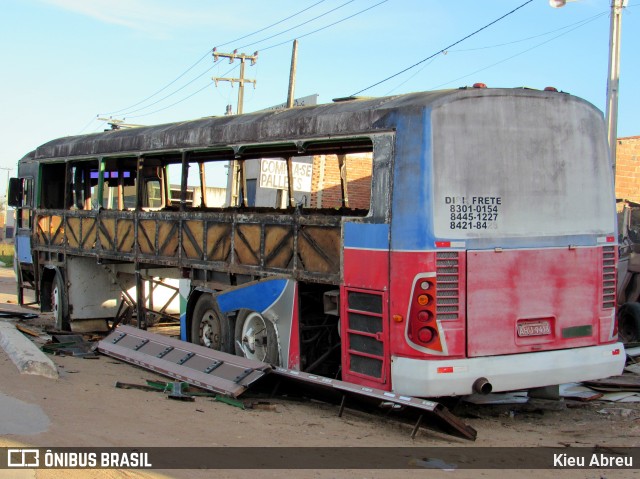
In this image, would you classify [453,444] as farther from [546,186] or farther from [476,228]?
[546,186]

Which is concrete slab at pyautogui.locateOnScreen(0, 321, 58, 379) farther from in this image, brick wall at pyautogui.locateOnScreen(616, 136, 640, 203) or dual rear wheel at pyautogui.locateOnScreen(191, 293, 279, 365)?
brick wall at pyautogui.locateOnScreen(616, 136, 640, 203)

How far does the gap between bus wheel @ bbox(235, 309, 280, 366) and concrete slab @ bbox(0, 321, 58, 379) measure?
221 centimetres

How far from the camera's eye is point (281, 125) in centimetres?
905

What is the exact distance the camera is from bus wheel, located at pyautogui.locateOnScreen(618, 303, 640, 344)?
12281mm

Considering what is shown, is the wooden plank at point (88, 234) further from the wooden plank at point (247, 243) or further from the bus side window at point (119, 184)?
the wooden plank at point (247, 243)

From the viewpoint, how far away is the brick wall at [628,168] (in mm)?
21781

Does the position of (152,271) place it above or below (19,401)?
above

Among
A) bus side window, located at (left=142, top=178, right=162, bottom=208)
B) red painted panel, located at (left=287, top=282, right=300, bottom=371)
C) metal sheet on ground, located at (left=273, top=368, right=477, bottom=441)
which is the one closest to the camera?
metal sheet on ground, located at (left=273, top=368, right=477, bottom=441)

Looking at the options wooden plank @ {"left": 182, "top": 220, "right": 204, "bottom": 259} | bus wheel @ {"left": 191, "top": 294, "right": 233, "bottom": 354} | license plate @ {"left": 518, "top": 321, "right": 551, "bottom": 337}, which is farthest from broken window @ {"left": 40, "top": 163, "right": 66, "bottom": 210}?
license plate @ {"left": 518, "top": 321, "right": 551, "bottom": 337}

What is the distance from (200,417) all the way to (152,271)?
5.32m

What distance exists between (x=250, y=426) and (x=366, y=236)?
2111 mm

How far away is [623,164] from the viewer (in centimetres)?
2192

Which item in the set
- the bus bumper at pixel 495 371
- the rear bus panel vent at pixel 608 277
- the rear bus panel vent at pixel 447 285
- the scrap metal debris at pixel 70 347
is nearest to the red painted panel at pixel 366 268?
the rear bus panel vent at pixel 447 285

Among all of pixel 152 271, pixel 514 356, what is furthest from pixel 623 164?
pixel 514 356
